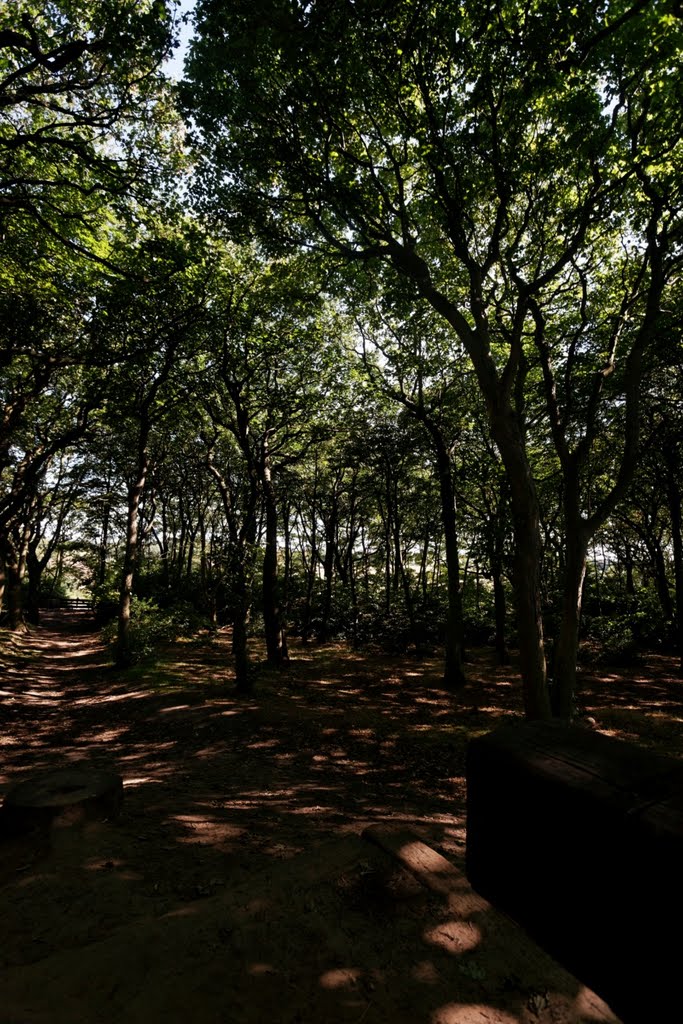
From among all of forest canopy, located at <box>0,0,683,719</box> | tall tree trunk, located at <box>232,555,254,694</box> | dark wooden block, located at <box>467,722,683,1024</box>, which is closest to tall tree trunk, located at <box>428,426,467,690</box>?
forest canopy, located at <box>0,0,683,719</box>

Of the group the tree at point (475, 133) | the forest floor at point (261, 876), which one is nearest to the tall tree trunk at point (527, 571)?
the tree at point (475, 133)

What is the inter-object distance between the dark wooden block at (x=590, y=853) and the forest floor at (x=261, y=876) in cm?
153

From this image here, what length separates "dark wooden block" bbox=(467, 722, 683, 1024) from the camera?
122 centimetres

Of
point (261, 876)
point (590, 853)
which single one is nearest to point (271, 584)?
point (261, 876)

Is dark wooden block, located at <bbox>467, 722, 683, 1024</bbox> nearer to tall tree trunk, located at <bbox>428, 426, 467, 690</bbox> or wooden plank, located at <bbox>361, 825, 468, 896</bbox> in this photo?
wooden plank, located at <bbox>361, 825, 468, 896</bbox>

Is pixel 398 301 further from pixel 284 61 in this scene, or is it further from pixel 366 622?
pixel 366 622

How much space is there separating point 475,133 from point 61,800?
1115 cm

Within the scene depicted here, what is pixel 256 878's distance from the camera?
3846 millimetres

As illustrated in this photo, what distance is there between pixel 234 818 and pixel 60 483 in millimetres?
25845

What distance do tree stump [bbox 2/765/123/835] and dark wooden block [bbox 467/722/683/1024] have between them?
18.0 ft

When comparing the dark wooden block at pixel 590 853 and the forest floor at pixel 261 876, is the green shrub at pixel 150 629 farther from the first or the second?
the dark wooden block at pixel 590 853

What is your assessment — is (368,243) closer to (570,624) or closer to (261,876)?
(570,624)

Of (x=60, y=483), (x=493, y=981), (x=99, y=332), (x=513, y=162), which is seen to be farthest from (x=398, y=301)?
(x=60, y=483)

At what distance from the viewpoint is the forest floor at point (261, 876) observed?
265cm
